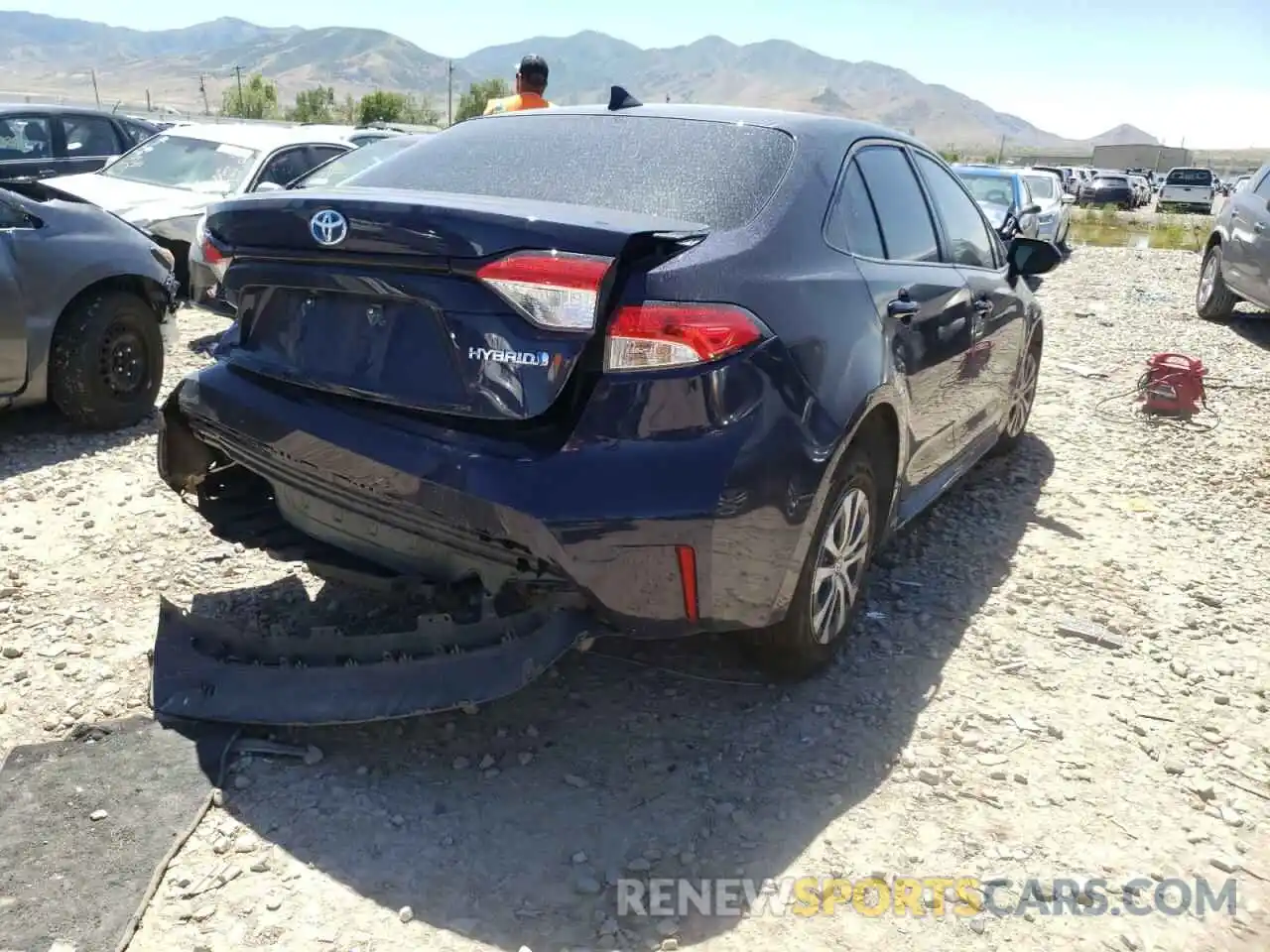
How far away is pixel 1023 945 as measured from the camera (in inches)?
89.4

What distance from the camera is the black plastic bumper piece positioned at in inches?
98.8

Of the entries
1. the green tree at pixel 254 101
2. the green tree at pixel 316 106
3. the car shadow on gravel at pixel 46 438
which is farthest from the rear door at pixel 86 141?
the green tree at pixel 254 101

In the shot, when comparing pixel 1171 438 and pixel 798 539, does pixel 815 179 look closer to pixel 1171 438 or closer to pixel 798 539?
pixel 798 539

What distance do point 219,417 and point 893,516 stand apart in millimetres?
2180

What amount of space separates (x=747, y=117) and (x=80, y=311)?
3.67m

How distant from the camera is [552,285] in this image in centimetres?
234

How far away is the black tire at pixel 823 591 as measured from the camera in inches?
115

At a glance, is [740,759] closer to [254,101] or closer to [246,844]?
[246,844]

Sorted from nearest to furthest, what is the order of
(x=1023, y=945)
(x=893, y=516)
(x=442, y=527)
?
1. (x=1023, y=945)
2. (x=442, y=527)
3. (x=893, y=516)

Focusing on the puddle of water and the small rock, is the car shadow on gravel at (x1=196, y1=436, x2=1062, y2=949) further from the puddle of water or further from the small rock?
the puddle of water

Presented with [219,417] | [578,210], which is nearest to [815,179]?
[578,210]

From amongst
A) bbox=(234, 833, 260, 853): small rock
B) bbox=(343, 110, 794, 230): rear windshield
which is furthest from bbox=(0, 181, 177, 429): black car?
bbox=(234, 833, 260, 853): small rock

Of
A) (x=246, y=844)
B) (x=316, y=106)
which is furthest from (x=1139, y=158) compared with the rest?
(x=246, y=844)

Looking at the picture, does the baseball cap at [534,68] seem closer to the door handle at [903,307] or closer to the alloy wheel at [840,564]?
the door handle at [903,307]
